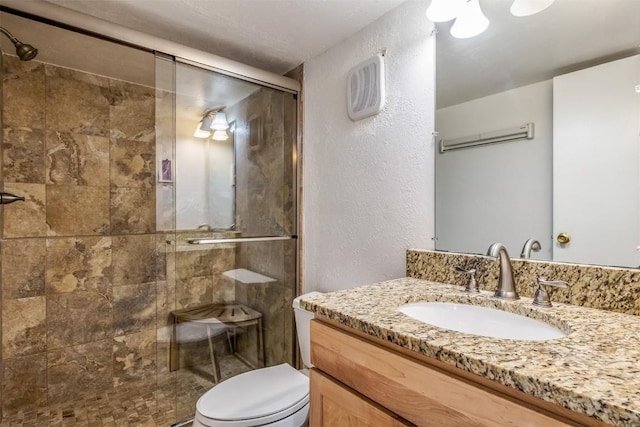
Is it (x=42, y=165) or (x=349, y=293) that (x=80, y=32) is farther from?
(x=349, y=293)

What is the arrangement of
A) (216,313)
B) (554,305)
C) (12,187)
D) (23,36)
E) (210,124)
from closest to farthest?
1. (554,305)
2. (23,36)
3. (12,187)
4. (210,124)
5. (216,313)

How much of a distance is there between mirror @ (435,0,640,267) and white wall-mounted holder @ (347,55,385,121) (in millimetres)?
269

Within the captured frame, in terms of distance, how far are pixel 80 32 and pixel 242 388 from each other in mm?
1686

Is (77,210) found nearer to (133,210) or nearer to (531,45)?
(133,210)

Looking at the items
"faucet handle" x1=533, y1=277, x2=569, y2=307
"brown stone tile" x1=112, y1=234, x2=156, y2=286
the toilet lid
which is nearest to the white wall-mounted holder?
"faucet handle" x1=533, y1=277, x2=569, y2=307

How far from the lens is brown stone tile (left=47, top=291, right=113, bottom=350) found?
1896 millimetres

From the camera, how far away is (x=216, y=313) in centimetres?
211

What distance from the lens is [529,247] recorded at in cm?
106

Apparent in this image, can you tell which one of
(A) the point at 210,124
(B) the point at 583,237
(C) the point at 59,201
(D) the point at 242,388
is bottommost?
(D) the point at 242,388

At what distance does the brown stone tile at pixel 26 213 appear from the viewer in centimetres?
178

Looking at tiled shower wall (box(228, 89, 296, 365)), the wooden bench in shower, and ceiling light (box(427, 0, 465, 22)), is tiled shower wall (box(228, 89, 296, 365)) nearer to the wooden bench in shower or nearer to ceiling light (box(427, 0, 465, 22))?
the wooden bench in shower

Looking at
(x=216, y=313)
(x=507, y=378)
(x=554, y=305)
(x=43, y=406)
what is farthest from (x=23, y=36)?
(x=554, y=305)

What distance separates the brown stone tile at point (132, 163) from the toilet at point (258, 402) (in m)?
1.50

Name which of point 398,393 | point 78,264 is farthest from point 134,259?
point 398,393
